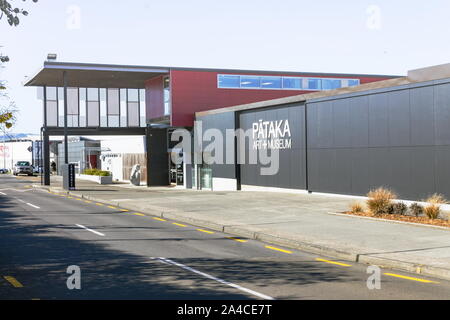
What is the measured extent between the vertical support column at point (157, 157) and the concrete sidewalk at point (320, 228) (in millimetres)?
17776

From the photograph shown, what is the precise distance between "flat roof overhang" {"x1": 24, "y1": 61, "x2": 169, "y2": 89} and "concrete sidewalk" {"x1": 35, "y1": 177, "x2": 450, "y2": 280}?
52.3 feet

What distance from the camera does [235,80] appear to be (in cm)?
4144

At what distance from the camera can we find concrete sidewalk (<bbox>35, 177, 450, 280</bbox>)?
11.4 meters

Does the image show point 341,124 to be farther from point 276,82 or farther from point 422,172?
point 276,82

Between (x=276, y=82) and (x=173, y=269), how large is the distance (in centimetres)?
3377

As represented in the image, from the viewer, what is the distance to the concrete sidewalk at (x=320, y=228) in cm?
1141

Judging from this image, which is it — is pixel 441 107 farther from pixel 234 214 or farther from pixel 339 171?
pixel 234 214

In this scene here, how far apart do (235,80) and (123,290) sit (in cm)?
3356

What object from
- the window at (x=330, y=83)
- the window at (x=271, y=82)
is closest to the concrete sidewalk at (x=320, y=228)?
the window at (x=271, y=82)

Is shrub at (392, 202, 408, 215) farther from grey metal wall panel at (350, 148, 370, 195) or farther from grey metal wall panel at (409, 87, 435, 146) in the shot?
grey metal wall panel at (350, 148, 370, 195)

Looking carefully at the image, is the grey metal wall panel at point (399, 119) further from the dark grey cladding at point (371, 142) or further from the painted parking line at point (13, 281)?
the painted parking line at point (13, 281)

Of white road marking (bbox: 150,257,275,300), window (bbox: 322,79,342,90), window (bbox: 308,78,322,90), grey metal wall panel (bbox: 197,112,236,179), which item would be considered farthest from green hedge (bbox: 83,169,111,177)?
white road marking (bbox: 150,257,275,300)

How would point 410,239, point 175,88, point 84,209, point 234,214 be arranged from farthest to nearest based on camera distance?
point 175,88 < point 84,209 < point 234,214 < point 410,239
